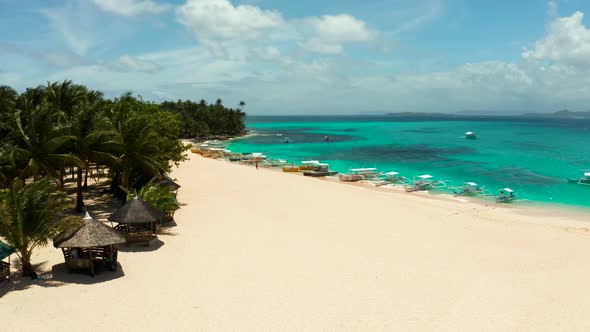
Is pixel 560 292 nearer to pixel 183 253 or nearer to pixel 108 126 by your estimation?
pixel 183 253

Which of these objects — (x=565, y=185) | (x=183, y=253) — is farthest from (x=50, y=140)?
(x=565, y=185)

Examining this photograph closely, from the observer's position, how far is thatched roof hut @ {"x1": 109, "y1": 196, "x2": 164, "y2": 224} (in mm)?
13409

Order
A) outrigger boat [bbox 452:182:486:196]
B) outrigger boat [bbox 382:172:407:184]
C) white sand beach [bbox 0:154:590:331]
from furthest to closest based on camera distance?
outrigger boat [bbox 382:172:407:184], outrigger boat [bbox 452:182:486:196], white sand beach [bbox 0:154:590:331]

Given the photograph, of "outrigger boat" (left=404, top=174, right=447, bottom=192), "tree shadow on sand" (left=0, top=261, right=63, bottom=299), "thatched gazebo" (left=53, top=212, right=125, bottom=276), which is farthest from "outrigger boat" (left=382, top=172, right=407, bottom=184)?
"tree shadow on sand" (left=0, top=261, right=63, bottom=299)

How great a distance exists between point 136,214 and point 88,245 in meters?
2.99

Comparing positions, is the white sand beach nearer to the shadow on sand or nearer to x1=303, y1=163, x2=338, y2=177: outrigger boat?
the shadow on sand

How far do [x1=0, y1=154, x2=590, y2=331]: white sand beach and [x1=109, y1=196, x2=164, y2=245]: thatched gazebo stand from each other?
48 centimetres

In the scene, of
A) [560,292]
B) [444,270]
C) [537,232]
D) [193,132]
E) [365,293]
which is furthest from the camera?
[193,132]

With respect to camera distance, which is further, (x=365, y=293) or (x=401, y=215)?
(x=401, y=215)

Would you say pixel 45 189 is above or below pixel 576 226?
above

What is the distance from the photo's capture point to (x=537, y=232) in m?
18.2

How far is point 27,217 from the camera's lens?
10414 millimetres

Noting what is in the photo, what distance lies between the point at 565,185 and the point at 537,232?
17832 millimetres

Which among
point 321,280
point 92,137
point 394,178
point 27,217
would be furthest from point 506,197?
point 27,217
